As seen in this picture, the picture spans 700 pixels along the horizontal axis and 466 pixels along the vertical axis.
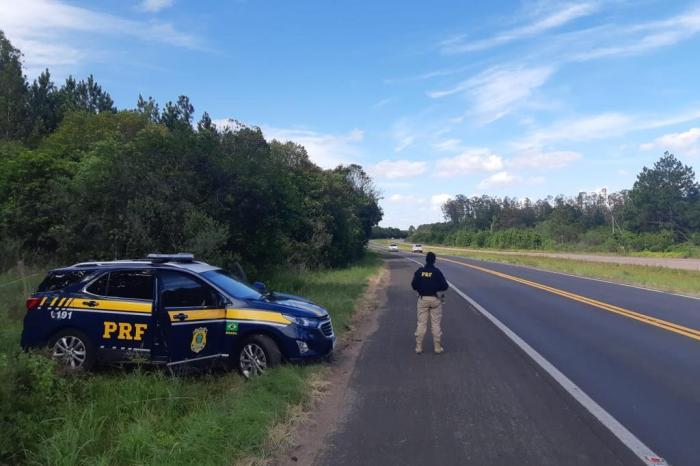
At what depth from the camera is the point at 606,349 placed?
10250 mm

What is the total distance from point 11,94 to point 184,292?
43.5m

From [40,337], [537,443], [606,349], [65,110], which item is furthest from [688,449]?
[65,110]

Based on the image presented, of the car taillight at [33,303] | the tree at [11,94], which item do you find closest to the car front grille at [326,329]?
the car taillight at [33,303]

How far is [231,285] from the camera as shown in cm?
882

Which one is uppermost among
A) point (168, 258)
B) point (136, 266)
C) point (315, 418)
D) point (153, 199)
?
point (153, 199)

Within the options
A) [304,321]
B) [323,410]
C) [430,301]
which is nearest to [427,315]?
[430,301]

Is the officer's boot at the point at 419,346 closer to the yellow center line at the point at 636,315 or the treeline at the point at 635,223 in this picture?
the yellow center line at the point at 636,315

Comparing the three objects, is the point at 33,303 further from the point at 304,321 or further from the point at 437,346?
the point at 437,346

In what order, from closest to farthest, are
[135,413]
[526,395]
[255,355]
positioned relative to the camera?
1. [135,413]
2. [526,395]
3. [255,355]

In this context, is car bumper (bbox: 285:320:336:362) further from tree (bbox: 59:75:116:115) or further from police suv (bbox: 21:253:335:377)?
tree (bbox: 59:75:116:115)

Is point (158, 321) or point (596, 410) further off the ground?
point (158, 321)

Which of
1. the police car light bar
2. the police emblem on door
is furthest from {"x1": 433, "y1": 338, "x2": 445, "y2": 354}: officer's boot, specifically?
the police car light bar

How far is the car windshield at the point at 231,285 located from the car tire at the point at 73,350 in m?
1.77

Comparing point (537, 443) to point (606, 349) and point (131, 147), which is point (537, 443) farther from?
point (131, 147)
